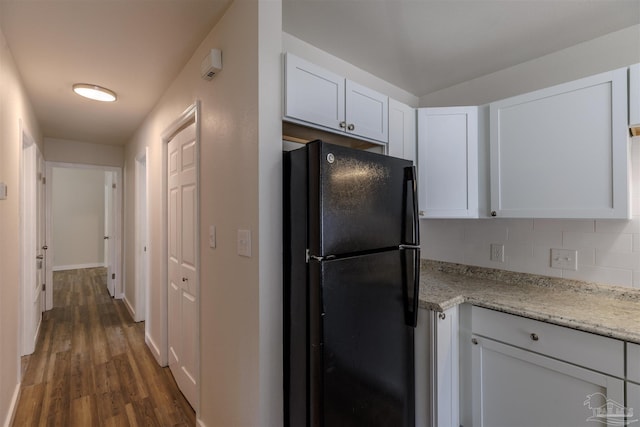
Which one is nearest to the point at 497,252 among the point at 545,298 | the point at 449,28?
the point at 545,298

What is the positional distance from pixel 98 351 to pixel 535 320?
12.1 ft

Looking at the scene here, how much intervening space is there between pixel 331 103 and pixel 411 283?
106 centimetres

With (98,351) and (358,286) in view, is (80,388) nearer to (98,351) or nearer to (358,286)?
(98,351)

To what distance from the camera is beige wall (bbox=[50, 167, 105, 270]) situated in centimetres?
680

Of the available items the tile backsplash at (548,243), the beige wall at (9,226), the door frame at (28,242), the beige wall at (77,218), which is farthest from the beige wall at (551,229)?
the beige wall at (77,218)

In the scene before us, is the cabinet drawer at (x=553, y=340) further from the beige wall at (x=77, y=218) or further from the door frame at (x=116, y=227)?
the beige wall at (x=77, y=218)

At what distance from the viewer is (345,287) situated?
1.27 meters

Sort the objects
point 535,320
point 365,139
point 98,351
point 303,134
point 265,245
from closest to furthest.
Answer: point 265,245
point 535,320
point 303,134
point 365,139
point 98,351

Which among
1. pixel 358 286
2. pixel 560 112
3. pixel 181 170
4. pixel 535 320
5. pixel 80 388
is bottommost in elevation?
pixel 80 388

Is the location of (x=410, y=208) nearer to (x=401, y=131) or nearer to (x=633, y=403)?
(x=401, y=131)

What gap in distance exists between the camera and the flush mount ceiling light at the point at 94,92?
2402mm

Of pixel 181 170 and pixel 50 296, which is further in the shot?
pixel 50 296

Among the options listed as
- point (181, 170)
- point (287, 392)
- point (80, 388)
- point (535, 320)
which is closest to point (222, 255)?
point (287, 392)

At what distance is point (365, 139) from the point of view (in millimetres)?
1851
